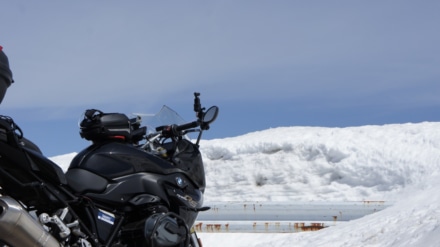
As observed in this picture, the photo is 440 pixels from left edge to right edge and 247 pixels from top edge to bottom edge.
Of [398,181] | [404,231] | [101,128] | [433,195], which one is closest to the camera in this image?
[101,128]

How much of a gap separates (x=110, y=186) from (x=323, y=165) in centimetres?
714

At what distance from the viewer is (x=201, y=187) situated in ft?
17.8

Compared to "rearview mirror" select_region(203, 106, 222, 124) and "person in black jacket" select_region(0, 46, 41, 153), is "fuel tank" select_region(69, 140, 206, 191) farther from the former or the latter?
"person in black jacket" select_region(0, 46, 41, 153)

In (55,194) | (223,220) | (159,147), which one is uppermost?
(159,147)

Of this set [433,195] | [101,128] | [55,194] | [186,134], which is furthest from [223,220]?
[55,194]

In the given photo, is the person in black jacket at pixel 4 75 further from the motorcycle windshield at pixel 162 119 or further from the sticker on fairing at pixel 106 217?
the motorcycle windshield at pixel 162 119

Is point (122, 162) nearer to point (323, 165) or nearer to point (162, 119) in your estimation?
point (162, 119)

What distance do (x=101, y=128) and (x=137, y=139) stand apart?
0.46 metres

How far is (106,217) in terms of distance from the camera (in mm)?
4547

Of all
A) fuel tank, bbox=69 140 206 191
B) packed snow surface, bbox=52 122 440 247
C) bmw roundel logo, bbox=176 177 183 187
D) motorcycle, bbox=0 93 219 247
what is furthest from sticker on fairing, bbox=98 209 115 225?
packed snow surface, bbox=52 122 440 247

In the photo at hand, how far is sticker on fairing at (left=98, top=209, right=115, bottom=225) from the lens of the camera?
4.51 metres

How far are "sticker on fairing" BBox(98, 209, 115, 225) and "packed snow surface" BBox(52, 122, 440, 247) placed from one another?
4361 mm

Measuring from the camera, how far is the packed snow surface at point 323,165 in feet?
34.6

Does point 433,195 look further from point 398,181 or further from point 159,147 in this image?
point 159,147
